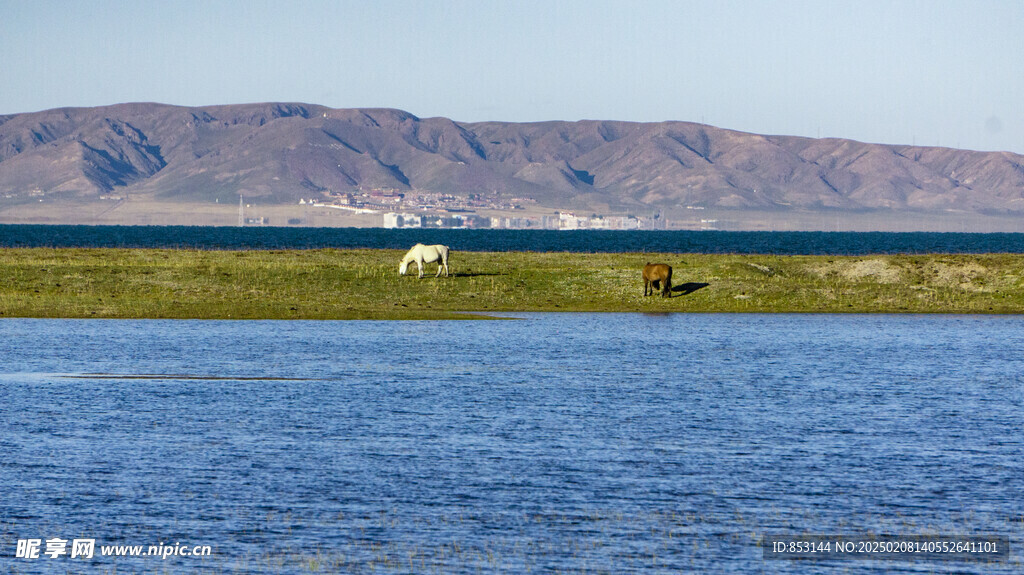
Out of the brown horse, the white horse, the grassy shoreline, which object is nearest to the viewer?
the grassy shoreline

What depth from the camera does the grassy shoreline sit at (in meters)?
63.4

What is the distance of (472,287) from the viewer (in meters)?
71.8

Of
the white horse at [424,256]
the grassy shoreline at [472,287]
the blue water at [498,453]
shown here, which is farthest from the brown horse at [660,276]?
the blue water at [498,453]

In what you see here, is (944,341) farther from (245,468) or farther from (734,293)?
(245,468)

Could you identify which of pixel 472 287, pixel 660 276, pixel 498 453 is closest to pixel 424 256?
pixel 472 287

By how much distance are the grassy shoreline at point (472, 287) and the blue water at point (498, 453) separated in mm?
15528

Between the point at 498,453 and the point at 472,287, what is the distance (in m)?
45.8

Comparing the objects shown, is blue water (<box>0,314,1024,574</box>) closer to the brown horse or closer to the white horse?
the brown horse

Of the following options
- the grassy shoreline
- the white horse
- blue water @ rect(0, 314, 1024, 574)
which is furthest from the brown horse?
blue water @ rect(0, 314, 1024, 574)

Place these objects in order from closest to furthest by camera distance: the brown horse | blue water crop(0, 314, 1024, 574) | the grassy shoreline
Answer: blue water crop(0, 314, 1024, 574) < the grassy shoreline < the brown horse

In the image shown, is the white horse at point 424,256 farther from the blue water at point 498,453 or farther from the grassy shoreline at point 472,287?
the blue water at point 498,453

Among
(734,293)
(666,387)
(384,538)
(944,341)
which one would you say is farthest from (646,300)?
(384,538)

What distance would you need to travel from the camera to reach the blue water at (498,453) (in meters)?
19.3

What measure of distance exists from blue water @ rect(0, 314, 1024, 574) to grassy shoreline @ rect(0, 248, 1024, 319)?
15.5 metres
